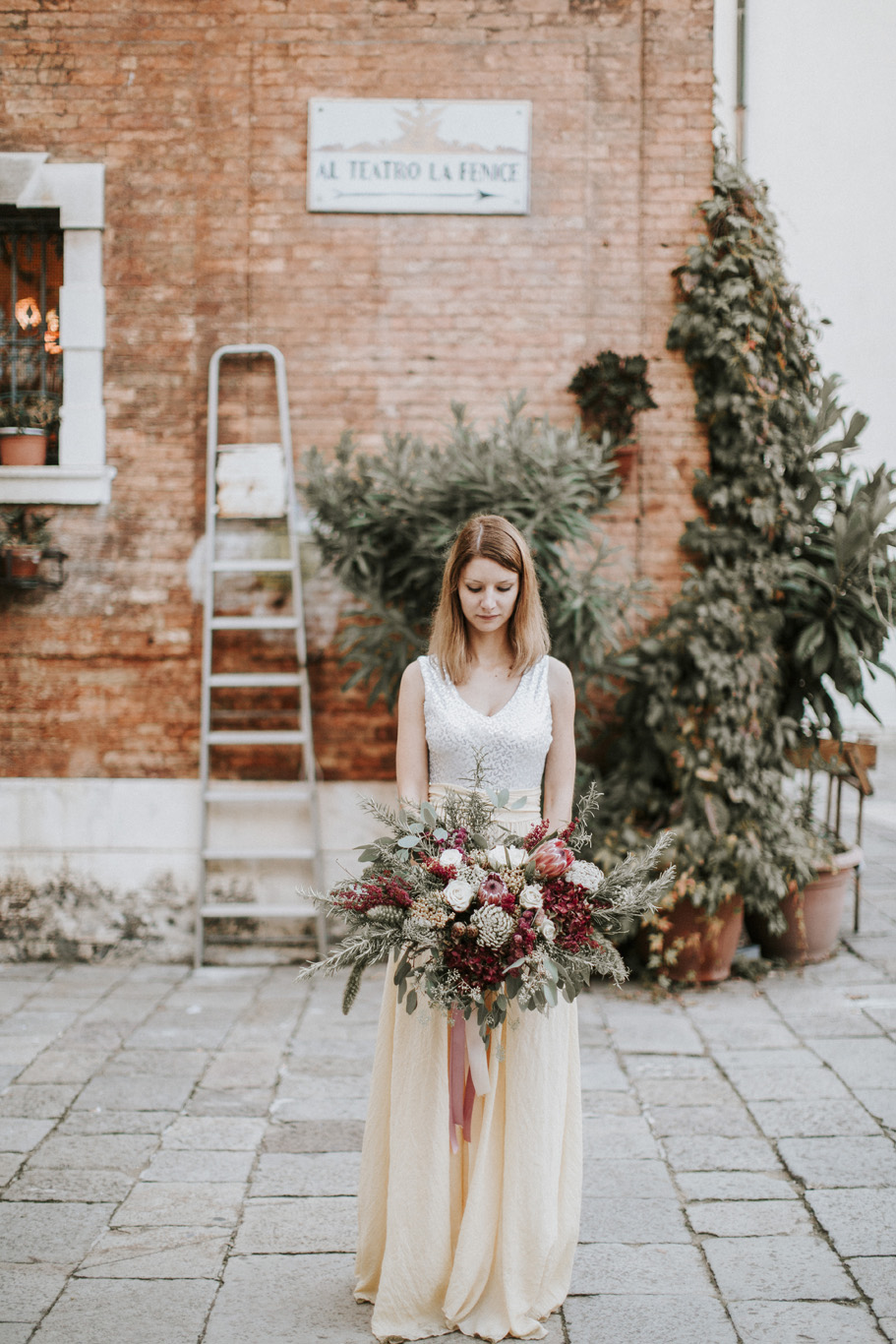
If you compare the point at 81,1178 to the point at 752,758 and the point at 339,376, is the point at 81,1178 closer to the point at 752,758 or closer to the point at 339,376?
the point at 752,758

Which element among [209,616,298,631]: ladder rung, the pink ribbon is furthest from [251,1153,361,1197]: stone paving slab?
[209,616,298,631]: ladder rung

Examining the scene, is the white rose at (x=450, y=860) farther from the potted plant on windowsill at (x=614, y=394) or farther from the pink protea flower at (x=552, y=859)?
the potted plant on windowsill at (x=614, y=394)

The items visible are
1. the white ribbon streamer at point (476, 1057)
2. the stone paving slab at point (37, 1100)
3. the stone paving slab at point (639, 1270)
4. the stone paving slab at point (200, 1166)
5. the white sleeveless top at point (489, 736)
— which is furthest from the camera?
the stone paving slab at point (37, 1100)

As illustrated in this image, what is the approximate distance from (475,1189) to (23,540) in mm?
4103

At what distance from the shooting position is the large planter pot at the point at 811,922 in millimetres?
5164

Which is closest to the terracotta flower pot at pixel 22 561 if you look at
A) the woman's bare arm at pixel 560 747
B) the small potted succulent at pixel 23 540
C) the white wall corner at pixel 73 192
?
the small potted succulent at pixel 23 540

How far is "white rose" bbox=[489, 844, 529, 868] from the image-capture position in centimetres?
221

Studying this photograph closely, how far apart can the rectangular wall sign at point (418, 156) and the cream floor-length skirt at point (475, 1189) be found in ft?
13.7

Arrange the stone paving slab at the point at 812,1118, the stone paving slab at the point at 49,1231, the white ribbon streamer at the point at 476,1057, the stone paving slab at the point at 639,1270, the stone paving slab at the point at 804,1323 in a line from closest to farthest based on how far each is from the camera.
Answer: the white ribbon streamer at the point at 476,1057
the stone paving slab at the point at 804,1323
the stone paving slab at the point at 639,1270
the stone paving slab at the point at 49,1231
the stone paving slab at the point at 812,1118

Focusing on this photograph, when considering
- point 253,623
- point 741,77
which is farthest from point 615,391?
point 741,77

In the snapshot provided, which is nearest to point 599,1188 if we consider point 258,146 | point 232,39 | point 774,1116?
point 774,1116

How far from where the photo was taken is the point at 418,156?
530 centimetres

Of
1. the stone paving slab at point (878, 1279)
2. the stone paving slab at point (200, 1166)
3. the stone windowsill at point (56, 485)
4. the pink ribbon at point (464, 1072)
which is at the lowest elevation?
the stone paving slab at point (200, 1166)

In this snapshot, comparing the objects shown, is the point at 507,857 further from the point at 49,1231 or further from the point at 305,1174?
the point at 49,1231
